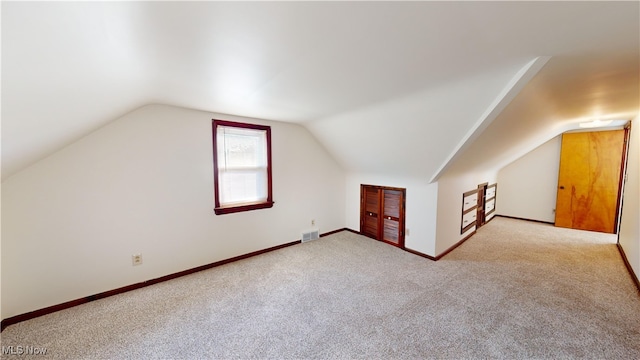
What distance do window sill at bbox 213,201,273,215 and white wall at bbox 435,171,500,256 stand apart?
8.08 feet

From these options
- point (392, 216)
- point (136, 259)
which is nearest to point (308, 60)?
point (136, 259)

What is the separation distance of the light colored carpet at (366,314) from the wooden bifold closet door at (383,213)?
1.98ft

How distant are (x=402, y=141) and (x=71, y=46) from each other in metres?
2.69

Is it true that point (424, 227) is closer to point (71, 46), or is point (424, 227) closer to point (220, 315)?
point (220, 315)

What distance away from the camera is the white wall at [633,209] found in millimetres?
2583

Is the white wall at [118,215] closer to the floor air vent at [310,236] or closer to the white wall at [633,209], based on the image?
the floor air vent at [310,236]

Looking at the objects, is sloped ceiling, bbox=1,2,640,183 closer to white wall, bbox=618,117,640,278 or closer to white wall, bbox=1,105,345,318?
white wall, bbox=1,105,345,318

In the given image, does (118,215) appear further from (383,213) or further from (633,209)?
(633,209)

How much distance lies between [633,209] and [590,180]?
2000 mm

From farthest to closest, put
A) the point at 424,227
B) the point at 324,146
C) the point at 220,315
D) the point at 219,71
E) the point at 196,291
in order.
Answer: the point at 324,146
the point at 424,227
the point at 196,291
the point at 220,315
the point at 219,71

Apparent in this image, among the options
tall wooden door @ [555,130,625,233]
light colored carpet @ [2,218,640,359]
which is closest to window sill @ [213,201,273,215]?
light colored carpet @ [2,218,640,359]

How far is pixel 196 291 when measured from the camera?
2348 millimetres

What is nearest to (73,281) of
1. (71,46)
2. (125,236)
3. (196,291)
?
(125,236)

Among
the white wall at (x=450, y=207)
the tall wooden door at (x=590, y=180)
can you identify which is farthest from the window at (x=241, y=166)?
the tall wooden door at (x=590, y=180)
